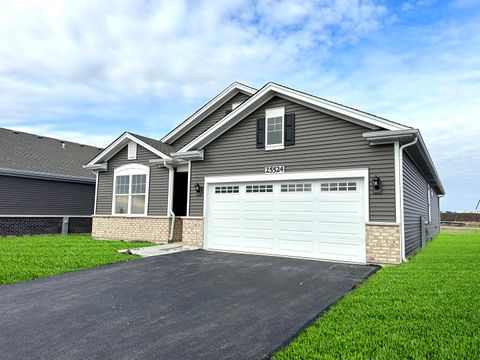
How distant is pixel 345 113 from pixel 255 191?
3754 millimetres

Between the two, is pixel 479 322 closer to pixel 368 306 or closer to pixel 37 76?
pixel 368 306

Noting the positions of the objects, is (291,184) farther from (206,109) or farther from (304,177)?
(206,109)

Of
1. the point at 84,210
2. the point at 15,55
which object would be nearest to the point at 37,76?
the point at 15,55

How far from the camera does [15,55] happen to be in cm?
1427

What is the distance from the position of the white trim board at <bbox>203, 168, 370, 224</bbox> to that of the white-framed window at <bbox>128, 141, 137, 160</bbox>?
14.5 ft

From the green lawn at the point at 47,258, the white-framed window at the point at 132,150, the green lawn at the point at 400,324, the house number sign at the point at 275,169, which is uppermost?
the white-framed window at the point at 132,150

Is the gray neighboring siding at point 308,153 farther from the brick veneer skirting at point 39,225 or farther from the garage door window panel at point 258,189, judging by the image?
the brick veneer skirting at point 39,225

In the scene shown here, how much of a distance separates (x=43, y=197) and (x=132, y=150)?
634 centimetres

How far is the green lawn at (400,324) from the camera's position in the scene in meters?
3.34

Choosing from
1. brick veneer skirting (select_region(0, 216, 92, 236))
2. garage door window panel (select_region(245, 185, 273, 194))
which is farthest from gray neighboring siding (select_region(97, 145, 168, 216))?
garage door window panel (select_region(245, 185, 273, 194))

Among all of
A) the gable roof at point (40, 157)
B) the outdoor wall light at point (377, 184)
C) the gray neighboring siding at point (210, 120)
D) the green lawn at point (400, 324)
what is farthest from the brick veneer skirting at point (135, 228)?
the green lawn at point (400, 324)

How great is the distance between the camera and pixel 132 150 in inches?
583

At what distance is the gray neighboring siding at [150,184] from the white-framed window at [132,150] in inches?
6.2

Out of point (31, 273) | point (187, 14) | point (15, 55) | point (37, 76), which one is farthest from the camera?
point (37, 76)
